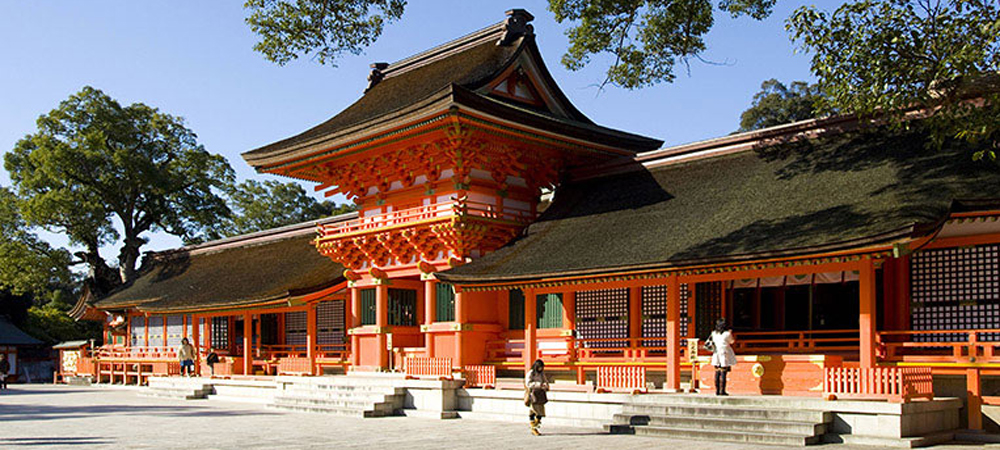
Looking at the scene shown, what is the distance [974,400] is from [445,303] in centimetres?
1290

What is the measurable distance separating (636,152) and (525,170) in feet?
11.4

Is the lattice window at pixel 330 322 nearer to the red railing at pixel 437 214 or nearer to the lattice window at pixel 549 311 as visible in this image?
the red railing at pixel 437 214

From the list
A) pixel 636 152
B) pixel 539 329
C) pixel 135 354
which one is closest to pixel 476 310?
pixel 539 329

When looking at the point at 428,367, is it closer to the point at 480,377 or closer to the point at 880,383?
the point at 480,377

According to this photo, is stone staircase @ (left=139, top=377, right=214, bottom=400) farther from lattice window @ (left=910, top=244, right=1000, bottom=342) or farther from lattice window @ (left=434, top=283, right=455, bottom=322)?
lattice window @ (left=910, top=244, right=1000, bottom=342)

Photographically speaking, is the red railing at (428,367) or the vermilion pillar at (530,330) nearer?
the vermilion pillar at (530,330)

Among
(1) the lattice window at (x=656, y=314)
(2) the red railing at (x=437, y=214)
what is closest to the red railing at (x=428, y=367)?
(2) the red railing at (x=437, y=214)

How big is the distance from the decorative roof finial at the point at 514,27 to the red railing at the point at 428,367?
31.2 ft

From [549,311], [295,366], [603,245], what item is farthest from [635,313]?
[295,366]

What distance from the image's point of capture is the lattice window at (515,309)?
24.7 m

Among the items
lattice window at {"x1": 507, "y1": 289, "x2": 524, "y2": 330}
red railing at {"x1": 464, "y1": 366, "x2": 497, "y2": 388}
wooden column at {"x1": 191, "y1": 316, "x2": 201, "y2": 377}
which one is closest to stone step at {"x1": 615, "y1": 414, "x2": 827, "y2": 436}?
red railing at {"x1": 464, "y1": 366, "x2": 497, "y2": 388}

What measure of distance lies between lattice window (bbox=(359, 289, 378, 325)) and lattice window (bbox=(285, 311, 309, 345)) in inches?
208

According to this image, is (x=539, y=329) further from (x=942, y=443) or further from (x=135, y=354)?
(x=135, y=354)

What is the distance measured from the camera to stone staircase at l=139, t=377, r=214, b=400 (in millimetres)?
28953
